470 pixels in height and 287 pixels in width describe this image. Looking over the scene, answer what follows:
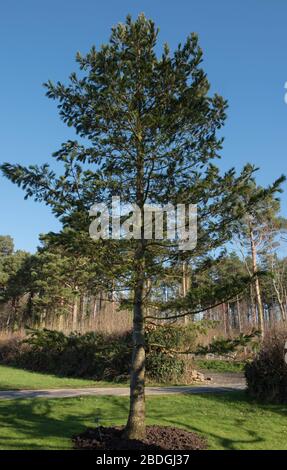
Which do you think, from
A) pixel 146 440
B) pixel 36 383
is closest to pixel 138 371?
pixel 146 440

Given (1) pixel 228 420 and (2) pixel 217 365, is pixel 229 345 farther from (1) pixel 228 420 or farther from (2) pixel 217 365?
(2) pixel 217 365

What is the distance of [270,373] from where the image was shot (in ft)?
38.0

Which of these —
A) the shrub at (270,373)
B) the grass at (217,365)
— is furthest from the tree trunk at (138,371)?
the grass at (217,365)

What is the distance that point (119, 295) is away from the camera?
7359mm

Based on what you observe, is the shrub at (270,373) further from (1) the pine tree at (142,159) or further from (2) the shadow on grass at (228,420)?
(1) the pine tree at (142,159)

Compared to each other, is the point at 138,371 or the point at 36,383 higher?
the point at 138,371

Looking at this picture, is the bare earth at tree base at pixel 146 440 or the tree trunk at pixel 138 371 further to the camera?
the tree trunk at pixel 138 371

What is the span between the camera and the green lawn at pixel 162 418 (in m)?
7.20

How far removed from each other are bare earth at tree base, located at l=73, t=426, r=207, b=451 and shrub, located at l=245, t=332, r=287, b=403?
15.8ft

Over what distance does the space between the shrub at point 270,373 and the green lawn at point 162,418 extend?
49cm

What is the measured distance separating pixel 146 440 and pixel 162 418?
264 cm

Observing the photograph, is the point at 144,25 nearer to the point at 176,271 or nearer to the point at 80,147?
the point at 80,147
